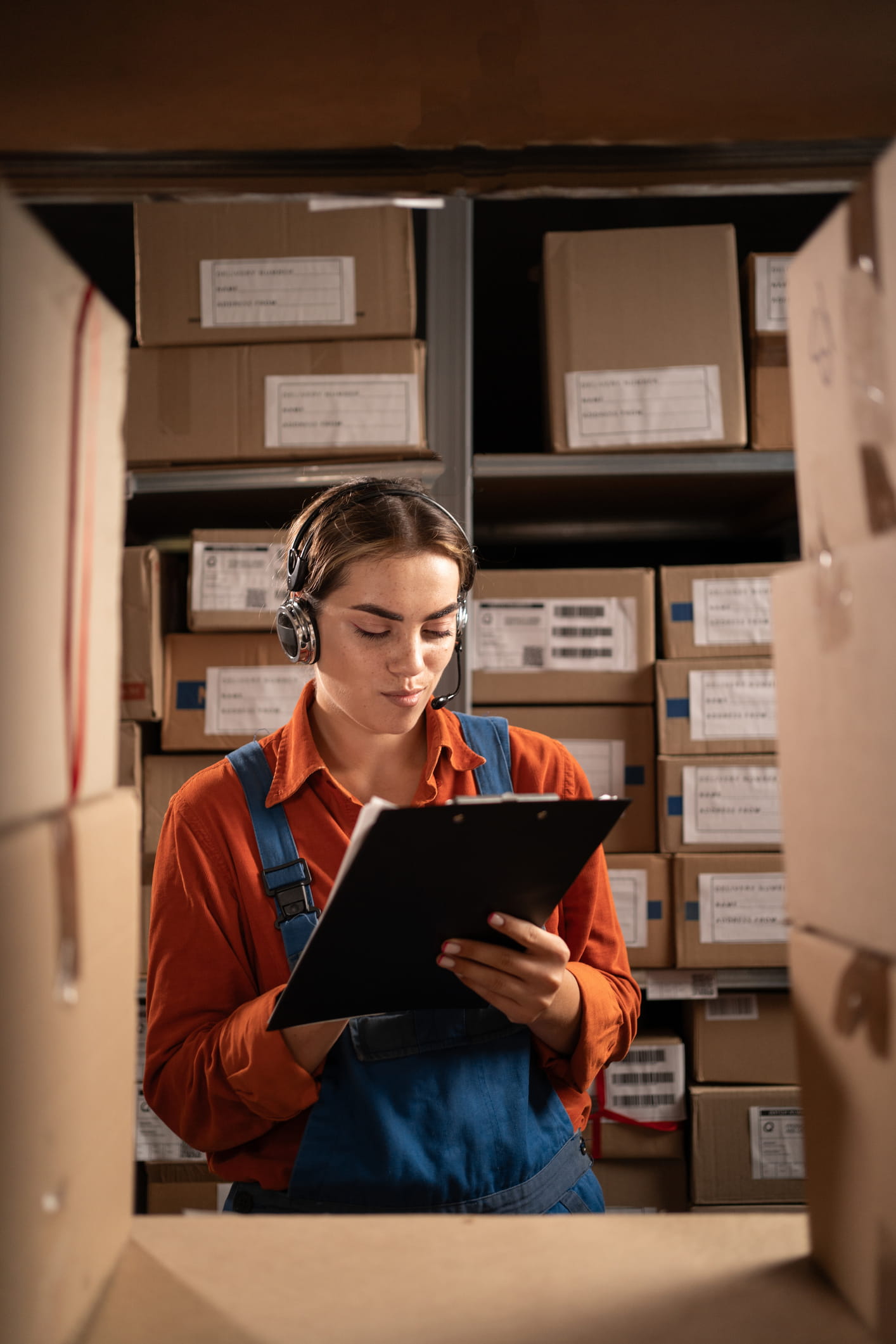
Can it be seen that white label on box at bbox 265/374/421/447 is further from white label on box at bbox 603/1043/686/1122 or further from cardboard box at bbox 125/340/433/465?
white label on box at bbox 603/1043/686/1122

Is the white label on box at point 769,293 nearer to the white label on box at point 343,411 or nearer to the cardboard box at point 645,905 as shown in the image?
the white label on box at point 343,411

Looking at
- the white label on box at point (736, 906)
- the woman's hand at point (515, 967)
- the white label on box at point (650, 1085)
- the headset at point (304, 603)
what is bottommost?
the white label on box at point (650, 1085)

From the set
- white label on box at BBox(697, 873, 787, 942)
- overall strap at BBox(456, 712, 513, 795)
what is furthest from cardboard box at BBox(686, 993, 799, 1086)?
overall strap at BBox(456, 712, 513, 795)

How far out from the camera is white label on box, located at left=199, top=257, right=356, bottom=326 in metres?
1.88

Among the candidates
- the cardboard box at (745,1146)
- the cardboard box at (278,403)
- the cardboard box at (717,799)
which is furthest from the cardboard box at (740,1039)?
the cardboard box at (278,403)

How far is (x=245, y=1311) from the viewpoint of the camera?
1.31 feet

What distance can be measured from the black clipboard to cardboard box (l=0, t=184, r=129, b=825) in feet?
0.90

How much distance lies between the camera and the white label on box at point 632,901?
73.9 inches

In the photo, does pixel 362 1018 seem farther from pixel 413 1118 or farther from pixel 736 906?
pixel 736 906

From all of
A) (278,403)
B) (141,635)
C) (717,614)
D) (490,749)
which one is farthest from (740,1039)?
(278,403)

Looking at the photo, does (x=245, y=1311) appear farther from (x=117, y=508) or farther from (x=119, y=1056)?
(x=117, y=508)

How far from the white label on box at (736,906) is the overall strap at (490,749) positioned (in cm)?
73

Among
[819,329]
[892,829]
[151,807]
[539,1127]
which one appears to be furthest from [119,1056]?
[151,807]

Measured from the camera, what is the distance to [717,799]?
6.18 ft
